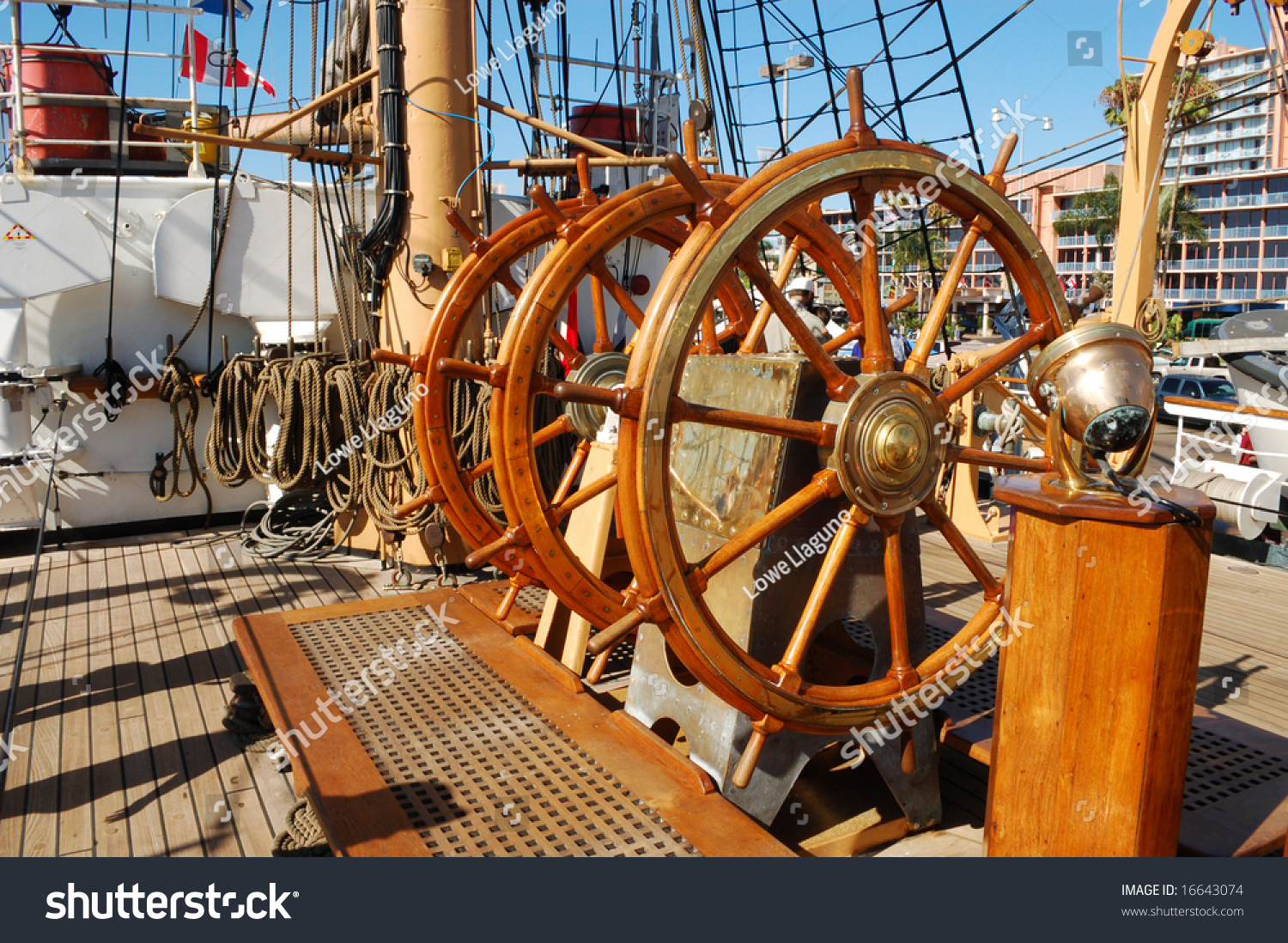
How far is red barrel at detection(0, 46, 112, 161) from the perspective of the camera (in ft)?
20.3

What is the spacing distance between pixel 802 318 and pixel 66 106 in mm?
5029

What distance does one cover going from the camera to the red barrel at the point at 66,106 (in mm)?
6184

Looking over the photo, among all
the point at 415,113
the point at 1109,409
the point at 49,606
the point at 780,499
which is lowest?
the point at 49,606

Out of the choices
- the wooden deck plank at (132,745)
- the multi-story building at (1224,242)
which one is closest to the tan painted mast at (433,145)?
the wooden deck plank at (132,745)

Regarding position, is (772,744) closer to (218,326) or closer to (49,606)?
(49,606)

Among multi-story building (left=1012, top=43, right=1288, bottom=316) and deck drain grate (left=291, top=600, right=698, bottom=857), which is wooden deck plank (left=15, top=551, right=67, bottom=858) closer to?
deck drain grate (left=291, top=600, right=698, bottom=857)

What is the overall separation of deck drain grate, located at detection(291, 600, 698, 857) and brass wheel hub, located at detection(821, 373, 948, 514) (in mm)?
917

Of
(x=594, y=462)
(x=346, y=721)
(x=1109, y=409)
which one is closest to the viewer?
(x=1109, y=409)

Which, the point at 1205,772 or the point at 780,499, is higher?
the point at 780,499

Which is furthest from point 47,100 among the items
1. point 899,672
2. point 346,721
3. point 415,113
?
point 899,672

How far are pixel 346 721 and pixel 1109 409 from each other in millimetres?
2059

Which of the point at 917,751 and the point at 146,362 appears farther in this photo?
the point at 146,362

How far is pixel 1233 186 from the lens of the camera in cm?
4984

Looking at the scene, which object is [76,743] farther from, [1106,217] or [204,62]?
[1106,217]
